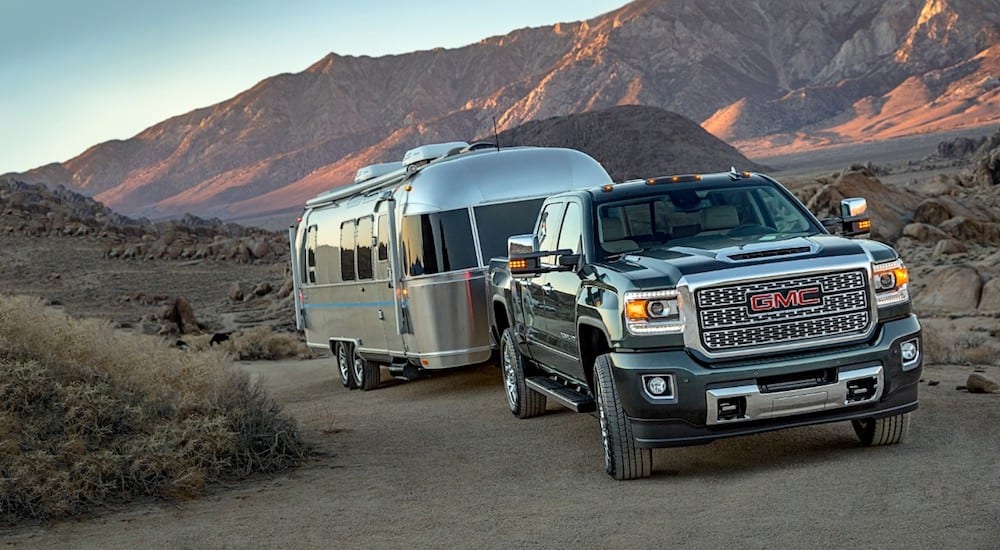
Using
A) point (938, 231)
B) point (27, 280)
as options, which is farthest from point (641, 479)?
point (27, 280)

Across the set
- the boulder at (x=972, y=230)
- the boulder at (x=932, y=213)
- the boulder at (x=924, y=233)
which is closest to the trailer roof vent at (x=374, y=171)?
the boulder at (x=924, y=233)

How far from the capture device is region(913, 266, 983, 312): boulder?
875 inches

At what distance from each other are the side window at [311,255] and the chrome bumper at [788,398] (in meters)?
11.0

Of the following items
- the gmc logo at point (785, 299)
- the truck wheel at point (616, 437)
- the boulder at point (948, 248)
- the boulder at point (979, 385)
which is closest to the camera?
the gmc logo at point (785, 299)

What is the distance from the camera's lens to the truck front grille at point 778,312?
8406 millimetres

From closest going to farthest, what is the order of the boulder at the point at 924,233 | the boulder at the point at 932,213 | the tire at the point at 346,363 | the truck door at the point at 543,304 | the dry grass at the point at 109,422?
the dry grass at the point at 109,422 → the truck door at the point at 543,304 → the tire at the point at 346,363 → the boulder at the point at 924,233 → the boulder at the point at 932,213

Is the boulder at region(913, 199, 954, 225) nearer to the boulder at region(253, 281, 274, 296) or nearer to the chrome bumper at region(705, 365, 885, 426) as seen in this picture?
the boulder at region(253, 281, 274, 296)

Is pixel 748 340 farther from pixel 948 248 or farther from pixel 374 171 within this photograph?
pixel 948 248

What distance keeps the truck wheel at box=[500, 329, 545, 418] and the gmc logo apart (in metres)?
4.14

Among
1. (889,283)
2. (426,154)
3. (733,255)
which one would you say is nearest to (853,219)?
(889,283)

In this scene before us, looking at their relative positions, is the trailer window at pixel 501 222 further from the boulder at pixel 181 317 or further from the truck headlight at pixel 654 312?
the boulder at pixel 181 317

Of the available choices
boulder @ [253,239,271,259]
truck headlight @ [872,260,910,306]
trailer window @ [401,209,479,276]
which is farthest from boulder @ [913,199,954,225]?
boulder @ [253,239,271,259]

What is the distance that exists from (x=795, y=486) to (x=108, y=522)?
180 inches

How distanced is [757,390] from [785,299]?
63cm
